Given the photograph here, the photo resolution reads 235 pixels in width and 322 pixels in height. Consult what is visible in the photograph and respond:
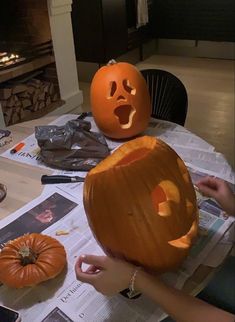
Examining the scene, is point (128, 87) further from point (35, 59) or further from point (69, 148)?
point (35, 59)

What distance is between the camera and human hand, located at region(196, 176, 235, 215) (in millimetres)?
839

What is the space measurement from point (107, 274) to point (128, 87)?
69 centimetres

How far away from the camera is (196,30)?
12.8ft

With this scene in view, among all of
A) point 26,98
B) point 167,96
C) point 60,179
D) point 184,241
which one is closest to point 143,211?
point 184,241

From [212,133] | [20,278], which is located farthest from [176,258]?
[212,133]

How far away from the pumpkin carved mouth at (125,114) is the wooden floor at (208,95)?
1216mm

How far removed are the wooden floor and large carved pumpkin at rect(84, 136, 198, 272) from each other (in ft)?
5.39

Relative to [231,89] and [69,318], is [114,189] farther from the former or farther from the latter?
[231,89]

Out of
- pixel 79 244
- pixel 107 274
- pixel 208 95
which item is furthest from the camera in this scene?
pixel 208 95

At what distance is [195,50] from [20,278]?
393 cm

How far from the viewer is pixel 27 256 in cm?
70

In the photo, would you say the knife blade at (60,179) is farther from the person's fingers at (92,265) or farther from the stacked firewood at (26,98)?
the stacked firewood at (26,98)

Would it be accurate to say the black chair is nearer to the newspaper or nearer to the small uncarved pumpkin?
the newspaper

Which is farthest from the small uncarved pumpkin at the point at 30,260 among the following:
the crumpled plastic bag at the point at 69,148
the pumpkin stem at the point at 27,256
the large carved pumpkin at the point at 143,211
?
the crumpled plastic bag at the point at 69,148
